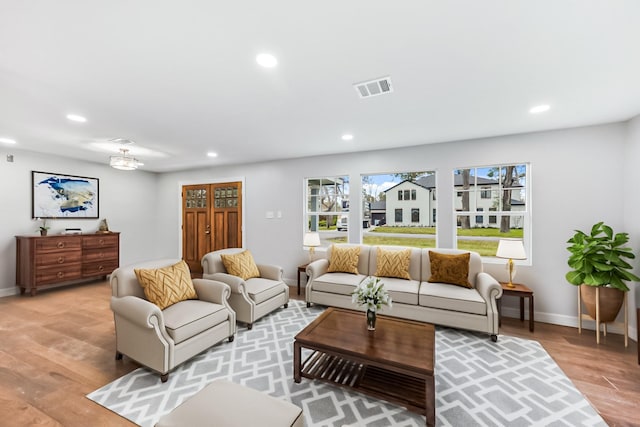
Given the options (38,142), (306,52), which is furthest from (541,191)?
(38,142)

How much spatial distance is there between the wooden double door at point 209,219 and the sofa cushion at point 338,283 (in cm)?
255

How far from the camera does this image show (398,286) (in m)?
3.41

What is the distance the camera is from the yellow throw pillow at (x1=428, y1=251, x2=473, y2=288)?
A: 3354 mm

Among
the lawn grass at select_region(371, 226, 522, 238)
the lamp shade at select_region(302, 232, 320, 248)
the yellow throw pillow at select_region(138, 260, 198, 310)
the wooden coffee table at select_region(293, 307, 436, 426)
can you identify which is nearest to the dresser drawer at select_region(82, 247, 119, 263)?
the yellow throw pillow at select_region(138, 260, 198, 310)

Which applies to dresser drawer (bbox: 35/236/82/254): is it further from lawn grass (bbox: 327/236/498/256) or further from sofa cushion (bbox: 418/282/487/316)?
sofa cushion (bbox: 418/282/487/316)

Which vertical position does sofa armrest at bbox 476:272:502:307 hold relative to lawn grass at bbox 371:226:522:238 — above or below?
below

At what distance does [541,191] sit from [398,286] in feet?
7.40

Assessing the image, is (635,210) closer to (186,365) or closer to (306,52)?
(306,52)

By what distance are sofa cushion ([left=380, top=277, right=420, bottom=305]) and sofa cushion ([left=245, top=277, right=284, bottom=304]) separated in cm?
145

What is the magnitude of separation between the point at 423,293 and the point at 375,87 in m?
2.37

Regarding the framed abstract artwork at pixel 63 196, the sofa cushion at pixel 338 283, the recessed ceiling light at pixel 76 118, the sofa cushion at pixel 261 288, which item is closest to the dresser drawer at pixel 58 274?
the framed abstract artwork at pixel 63 196

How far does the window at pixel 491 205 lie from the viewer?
12.0 feet

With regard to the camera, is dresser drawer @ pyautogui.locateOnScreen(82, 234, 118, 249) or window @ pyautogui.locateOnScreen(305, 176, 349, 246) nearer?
window @ pyautogui.locateOnScreen(305, 176, 349, 246)

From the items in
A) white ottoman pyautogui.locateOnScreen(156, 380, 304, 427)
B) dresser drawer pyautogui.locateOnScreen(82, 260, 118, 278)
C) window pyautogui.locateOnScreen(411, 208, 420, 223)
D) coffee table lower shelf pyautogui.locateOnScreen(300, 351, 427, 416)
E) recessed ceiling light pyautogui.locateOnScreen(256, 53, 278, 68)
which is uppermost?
recessed ceiling light pyautogui.locateOnScreen(256, 53, 278, 68)
